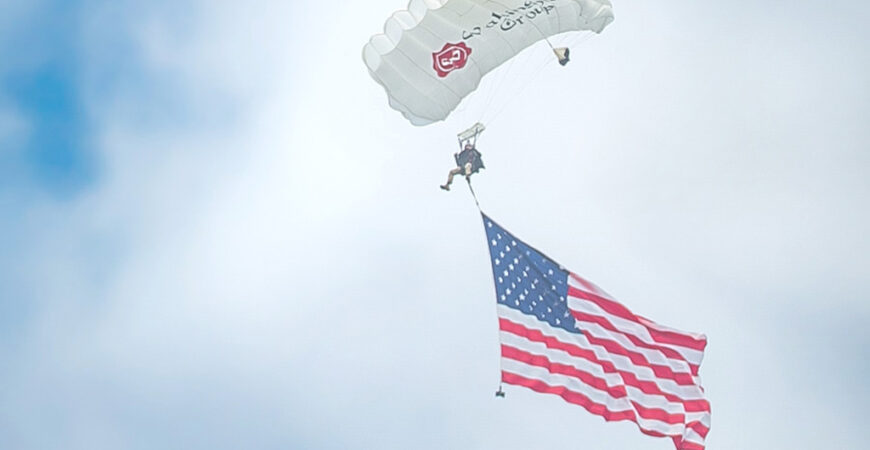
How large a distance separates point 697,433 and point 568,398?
2904 millimetres

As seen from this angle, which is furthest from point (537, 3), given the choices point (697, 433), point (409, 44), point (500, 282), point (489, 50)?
point (697, 433)

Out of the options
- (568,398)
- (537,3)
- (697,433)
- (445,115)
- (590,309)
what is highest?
(537,3)

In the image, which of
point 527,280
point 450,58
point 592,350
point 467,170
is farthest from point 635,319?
point 450,58

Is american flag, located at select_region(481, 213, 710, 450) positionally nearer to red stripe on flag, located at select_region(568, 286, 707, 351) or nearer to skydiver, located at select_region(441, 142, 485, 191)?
red stripe on flag, located at select_region(568, 286, 707, 351)

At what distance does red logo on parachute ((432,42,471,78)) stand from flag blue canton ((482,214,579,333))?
467 cm

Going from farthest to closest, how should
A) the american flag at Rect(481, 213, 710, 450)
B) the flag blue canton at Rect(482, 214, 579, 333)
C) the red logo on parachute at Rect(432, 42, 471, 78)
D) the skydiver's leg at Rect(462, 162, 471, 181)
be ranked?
the skydiver's leg at Rect(462, 162, 471, 181) → the red logo on parachute at Rect(432, 42, 471, 78) → the flag blue canton at Rect(482, 214, 579, 333) → the american flag at Rect(481, 213, 710, 450)

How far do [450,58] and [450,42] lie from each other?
1.39 ft

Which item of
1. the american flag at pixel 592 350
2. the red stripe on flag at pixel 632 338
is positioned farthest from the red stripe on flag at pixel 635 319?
the red stripe on flag at pixel 632 338

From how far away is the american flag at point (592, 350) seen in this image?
941 inches

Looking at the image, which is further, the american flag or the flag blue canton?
the flag blue canton

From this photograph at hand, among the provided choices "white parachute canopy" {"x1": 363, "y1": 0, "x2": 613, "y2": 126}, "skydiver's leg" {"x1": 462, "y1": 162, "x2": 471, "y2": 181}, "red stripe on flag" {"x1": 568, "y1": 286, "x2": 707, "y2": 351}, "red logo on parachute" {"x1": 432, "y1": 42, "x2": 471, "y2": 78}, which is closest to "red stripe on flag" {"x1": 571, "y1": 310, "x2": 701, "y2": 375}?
"red stripe on flag" {"x1": 568, "y1": 286, "x2": 707, "y2": 351}

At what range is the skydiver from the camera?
1120 inches

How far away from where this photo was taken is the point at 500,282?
2470 centimetres

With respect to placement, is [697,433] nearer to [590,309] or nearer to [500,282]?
[590,309]
